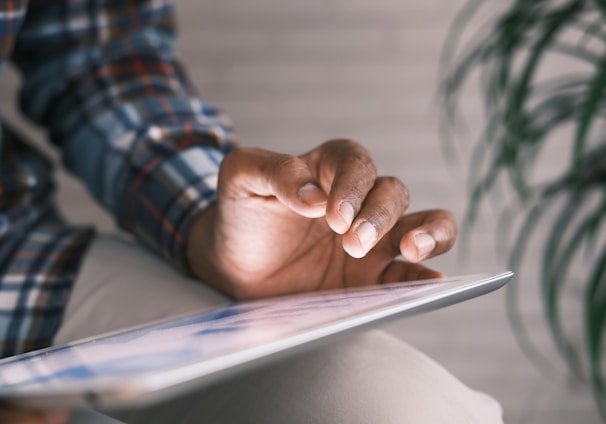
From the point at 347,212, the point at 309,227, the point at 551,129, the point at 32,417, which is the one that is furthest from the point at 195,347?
the point at 551,129

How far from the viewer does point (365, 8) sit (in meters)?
1.70

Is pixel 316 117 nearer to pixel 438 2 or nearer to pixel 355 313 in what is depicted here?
pixel 438 2

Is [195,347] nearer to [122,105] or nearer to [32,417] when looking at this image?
[32,417]

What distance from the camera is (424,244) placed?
59 centimetres

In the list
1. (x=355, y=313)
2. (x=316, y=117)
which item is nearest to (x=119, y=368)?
(x=355, y=313)

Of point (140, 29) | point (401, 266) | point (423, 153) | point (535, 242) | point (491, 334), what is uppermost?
point (140, 29)

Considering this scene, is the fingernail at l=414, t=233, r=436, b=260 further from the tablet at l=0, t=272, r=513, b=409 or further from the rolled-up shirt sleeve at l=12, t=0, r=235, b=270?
the rolled-up shirt sleeve at l=12, t=0, r=235, b=270

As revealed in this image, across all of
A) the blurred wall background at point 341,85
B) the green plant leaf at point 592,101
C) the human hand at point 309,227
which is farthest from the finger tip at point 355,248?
the blurred wall background at point 341,85

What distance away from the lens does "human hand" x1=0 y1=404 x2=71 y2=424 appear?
402 millimetres

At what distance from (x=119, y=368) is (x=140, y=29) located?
0.74m

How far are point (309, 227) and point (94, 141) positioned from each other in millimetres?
348

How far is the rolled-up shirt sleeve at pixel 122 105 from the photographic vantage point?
86 centimetres

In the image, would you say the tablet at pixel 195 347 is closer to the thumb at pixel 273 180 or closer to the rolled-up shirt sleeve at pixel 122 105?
the thumb at pixel 273 180

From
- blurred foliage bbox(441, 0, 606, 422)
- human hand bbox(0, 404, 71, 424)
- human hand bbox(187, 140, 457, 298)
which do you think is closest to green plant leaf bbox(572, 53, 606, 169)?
blurred foliage bbox(441, 0, 606, 422)
